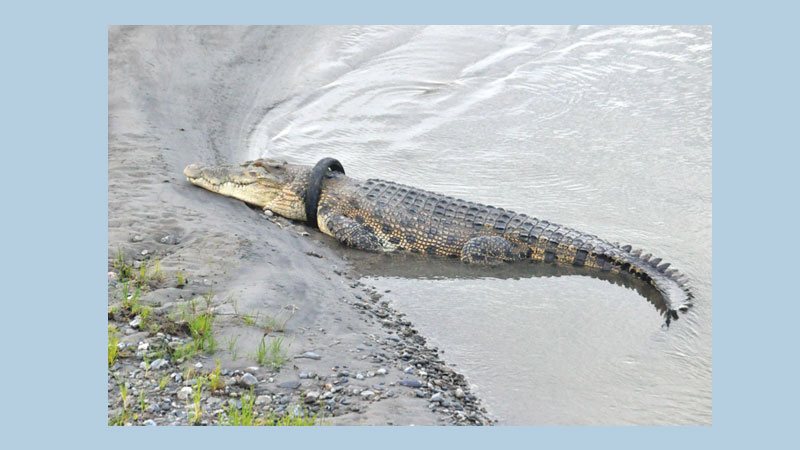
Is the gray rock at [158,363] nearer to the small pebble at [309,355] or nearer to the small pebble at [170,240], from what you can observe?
the small pebble at [309,355]

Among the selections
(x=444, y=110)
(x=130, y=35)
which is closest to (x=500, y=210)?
(x=444, y=110)

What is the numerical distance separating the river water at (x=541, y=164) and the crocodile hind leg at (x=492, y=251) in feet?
0.78

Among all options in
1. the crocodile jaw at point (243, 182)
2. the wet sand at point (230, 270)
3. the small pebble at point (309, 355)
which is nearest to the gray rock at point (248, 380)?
the wet sand at point (230, 270)

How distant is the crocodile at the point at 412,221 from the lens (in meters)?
8.42

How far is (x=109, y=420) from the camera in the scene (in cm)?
484

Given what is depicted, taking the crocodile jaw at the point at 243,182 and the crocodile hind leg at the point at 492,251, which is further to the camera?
the crocodile jaw at the point at 243,182

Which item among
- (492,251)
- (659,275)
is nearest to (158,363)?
(492,251)

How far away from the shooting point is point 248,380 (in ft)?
17.6

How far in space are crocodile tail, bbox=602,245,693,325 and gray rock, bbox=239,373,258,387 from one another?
14.0 ft

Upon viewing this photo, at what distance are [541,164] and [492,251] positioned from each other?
2699 millimetres

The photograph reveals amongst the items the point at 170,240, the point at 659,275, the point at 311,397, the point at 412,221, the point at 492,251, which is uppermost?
the point at 412,221

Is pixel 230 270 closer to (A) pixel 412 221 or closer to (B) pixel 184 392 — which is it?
(B) pixel 184 392

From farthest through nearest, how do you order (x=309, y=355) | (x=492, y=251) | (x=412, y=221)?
1. (x=412, y=221)
2. (x=492, y=251)
3. (x=309, y=355)

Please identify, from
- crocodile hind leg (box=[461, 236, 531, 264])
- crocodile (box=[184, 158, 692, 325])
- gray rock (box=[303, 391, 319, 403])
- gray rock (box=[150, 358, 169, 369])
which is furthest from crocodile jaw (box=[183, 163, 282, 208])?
gray rock (box=[303, 391, 319, 403])
